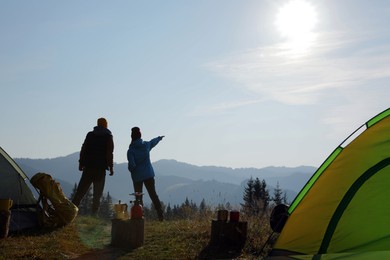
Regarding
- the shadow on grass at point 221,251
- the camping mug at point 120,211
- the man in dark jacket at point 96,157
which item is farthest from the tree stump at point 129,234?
the man in dark jacket at point 96,157

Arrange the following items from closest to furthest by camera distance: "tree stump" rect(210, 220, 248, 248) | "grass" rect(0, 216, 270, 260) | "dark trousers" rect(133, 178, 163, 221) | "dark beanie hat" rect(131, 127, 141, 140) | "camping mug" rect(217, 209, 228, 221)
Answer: "grass" rect(0, 216, 270, 260) → "tree stump" rect(210, 220, 248, 248) → "camping mug" rect(217, 209, 228, 221) → "dark beanie hat" rect(131, 127, 141, 140) → "dark trousers" rect(133, 178, 163, 221)

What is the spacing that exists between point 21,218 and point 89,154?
9.82ft

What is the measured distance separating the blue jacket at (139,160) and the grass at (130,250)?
2.57 metres

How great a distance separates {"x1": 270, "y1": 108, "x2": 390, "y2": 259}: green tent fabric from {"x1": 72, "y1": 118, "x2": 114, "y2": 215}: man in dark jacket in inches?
288

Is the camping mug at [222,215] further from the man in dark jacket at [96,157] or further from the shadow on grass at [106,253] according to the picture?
the man in dark jacket at [96,157]

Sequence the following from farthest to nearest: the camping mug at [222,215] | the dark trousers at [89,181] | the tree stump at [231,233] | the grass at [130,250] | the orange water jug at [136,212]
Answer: the dark trousers at [89,181]
the orange water jug at [136,212]
the camping mug at [222,215]
the tree stump at [231,233]
the grass at [130,250]

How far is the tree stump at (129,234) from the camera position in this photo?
906 cm

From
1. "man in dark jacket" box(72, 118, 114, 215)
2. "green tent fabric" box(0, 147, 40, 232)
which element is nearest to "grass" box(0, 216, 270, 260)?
"green tent fabric" box(0, 147, 40, 232)

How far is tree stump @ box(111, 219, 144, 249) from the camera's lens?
906cm

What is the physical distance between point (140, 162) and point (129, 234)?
180 inches

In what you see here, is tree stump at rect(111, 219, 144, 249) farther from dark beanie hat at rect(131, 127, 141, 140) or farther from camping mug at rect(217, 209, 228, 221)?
dark beanie hat at rect(131, 127, 141, 140)

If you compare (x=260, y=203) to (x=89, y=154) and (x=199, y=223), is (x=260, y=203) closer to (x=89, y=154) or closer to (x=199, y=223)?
(x=199, y=223)

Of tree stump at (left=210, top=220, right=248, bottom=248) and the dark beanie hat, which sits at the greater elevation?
the dark beanie hat

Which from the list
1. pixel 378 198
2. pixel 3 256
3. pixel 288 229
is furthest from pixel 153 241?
pixel 378 198
